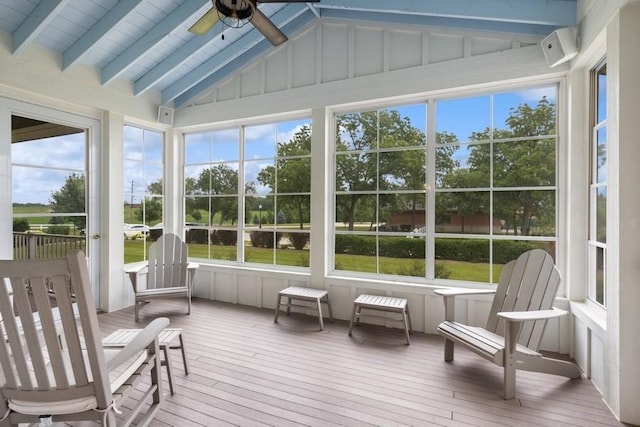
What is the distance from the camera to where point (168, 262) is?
4.13 meters

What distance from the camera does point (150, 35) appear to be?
3.44 metres

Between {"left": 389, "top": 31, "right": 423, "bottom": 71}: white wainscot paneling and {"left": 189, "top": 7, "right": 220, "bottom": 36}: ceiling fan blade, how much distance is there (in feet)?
6.20

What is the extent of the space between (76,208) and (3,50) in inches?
65.3

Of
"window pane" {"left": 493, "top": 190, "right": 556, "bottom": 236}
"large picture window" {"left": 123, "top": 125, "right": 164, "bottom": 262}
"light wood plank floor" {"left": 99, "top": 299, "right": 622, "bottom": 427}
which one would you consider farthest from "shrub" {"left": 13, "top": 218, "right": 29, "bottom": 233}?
"window pane" {"left": 493, "top": 190, "right": 556, "bottom": 236}

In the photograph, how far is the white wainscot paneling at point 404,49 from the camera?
336 cm

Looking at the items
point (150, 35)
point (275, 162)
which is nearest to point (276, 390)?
point (275, 162)

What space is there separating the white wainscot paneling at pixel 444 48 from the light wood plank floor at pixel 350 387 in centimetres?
281

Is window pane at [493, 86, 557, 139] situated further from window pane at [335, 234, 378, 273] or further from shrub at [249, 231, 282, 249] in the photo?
shrub at [249, 231, 282, 249]

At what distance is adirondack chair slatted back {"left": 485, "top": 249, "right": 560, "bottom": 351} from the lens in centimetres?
243

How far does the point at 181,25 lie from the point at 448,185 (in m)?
3.28

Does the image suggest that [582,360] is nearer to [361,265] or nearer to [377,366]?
[377,366]

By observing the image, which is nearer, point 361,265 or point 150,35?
point 150,35

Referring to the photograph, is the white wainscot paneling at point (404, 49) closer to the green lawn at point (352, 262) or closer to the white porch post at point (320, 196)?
the white porch post at point (320, 196)

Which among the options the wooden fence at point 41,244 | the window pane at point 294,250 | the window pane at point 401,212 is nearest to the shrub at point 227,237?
the window pane at point 294,250
